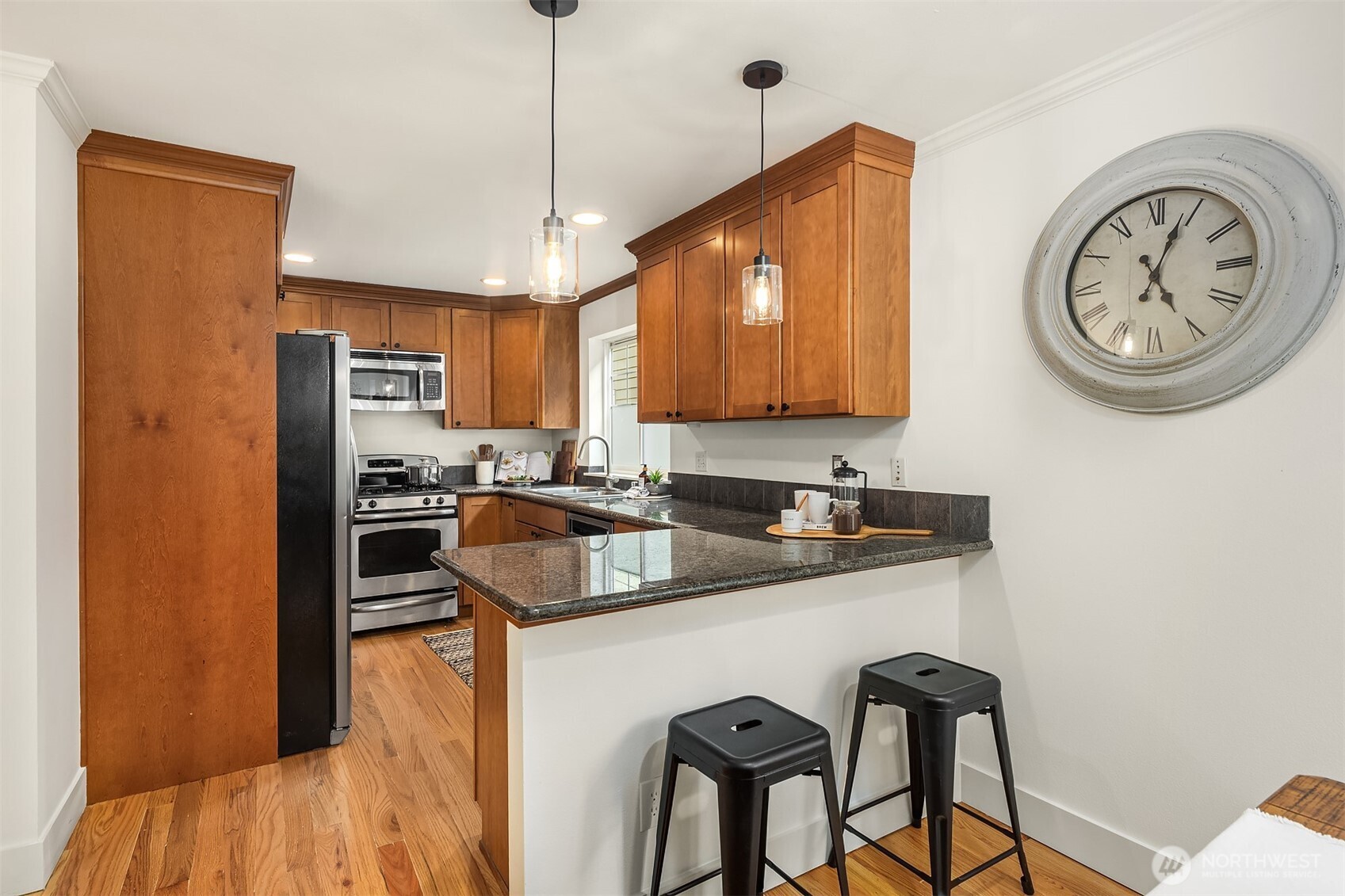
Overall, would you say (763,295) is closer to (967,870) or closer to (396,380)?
(967,870)

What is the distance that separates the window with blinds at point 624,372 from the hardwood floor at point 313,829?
97.1 inches

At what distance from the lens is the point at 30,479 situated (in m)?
1.91

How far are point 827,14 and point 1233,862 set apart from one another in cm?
184

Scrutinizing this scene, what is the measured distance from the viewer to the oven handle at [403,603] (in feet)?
13.8

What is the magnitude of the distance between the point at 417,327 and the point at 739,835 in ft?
14.4

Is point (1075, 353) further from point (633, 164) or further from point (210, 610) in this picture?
point (210, 610)

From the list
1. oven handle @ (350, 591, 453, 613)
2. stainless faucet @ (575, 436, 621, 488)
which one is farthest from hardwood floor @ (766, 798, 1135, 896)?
oven handle @ (350, 591, 453, 613)

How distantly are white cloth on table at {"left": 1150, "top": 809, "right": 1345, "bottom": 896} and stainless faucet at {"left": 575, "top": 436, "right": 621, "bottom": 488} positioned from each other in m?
3.77

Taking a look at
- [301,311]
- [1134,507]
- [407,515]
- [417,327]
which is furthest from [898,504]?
[301,311]

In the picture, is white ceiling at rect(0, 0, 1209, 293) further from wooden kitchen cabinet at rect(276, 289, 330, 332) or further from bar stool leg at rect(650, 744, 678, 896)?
wooden kitchen cabinet at rect(276, 289, 330, 332)

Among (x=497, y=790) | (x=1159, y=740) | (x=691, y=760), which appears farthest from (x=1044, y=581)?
(x=497, y=790)

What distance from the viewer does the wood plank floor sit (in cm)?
190

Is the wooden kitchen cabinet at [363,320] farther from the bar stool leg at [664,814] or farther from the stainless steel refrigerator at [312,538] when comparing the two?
the bar stool leg at [664,814]

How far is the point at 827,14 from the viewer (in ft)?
5.62
